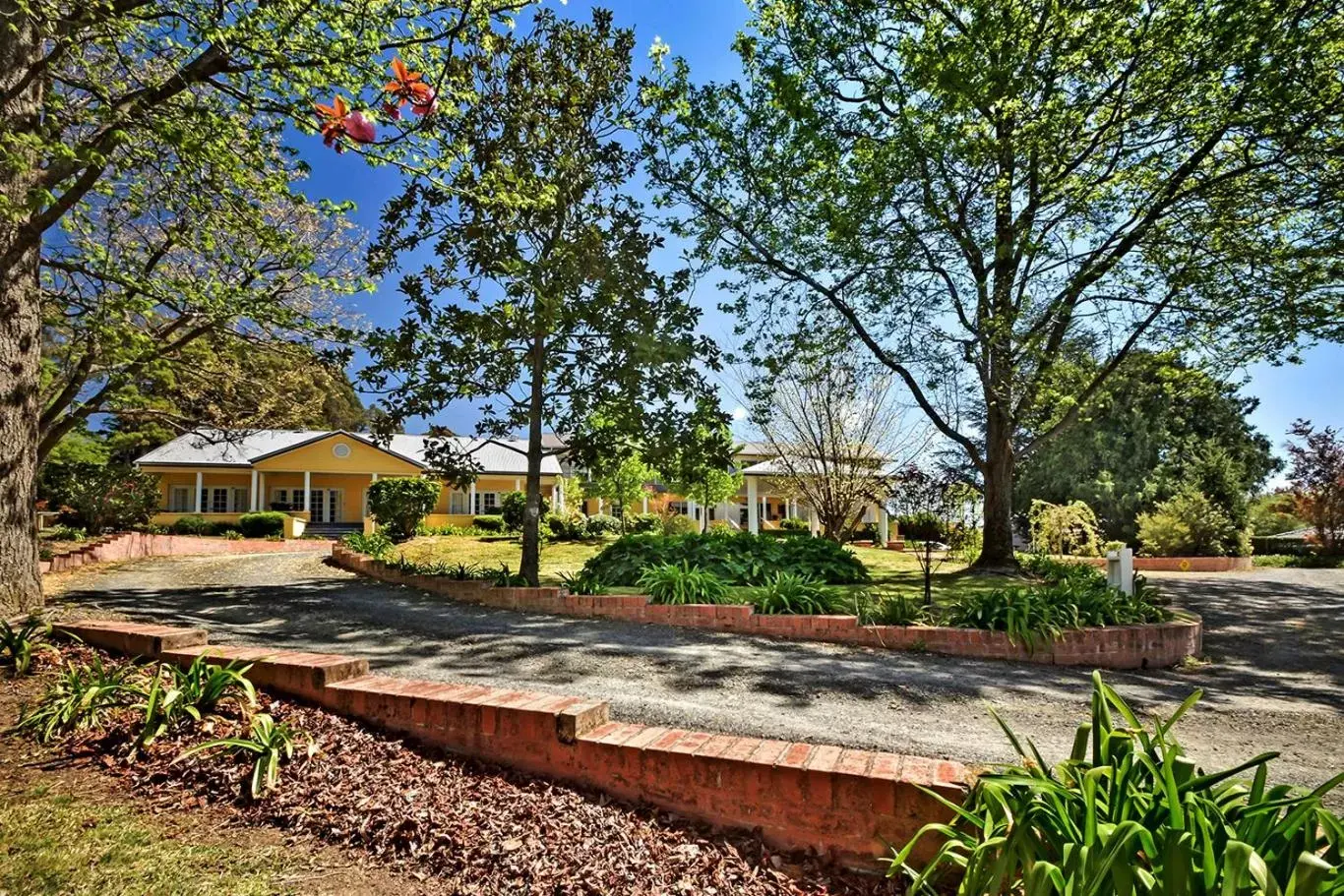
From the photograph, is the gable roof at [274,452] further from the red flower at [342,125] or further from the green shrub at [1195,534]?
the green shrub at [1195,534]

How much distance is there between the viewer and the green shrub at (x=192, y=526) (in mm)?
21828

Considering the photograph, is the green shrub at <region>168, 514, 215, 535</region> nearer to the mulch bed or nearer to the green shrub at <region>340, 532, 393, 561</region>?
the green shrub at <region>340, 532, 393, 561</region>

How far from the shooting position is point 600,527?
21562 millimetres

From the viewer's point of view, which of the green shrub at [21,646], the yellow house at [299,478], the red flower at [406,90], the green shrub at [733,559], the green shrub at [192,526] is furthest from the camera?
the yellow house at [299,478]

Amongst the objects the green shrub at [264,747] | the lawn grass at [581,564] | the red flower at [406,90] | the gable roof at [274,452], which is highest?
the red flower at [406,90]

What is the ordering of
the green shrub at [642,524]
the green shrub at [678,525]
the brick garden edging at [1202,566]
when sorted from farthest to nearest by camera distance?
the green shrub at [642,524] → the green shrub at [678,525] → the brick garden edging at [1202,566]

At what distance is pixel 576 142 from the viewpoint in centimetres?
882

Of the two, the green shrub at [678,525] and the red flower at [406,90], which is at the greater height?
the red flower at [406,90]

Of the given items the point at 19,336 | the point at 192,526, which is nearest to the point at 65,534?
the point at 192,526

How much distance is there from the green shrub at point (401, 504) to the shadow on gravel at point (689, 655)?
459 inches

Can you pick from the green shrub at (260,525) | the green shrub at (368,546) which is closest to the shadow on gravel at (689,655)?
the green shrub at (368,546)

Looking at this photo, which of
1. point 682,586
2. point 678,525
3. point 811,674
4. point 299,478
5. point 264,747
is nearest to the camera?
point 264,747

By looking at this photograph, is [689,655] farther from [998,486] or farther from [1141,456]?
[1141,456]

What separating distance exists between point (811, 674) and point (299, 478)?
30186mm
